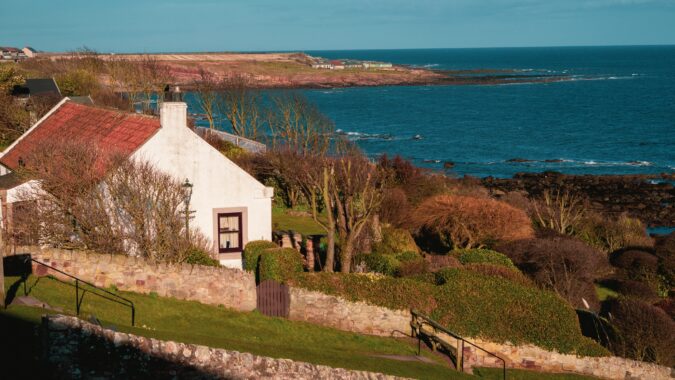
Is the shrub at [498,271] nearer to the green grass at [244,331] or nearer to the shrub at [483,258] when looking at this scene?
the shrub at [483,258]

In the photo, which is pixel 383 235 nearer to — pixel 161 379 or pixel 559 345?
pixel 559 345

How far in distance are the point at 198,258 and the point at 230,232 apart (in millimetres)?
3956

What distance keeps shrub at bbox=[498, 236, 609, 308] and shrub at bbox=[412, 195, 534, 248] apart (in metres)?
0.95

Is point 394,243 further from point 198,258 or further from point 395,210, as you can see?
point 198,258

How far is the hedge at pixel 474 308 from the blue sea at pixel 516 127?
5773cm

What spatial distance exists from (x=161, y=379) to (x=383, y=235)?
20.0 metres

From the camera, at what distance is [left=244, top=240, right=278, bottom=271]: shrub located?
2673 centimetres

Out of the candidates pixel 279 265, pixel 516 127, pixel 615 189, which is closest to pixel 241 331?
pixel 279 265

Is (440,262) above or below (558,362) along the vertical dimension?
above

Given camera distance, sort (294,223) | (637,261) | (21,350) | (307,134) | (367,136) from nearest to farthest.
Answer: (21,350), (637,261), (294,223), (307,134), (367,136)

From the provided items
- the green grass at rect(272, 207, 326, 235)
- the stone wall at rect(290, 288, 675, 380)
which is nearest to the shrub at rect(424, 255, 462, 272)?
the stone wall at rect(290, 288, 675, 380)

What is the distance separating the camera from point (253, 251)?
27.1 meters

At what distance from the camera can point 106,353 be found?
1382 centimetres

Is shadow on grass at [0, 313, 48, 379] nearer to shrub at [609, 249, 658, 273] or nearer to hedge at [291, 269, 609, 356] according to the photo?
hedge at [291, 269, 609, 356]
